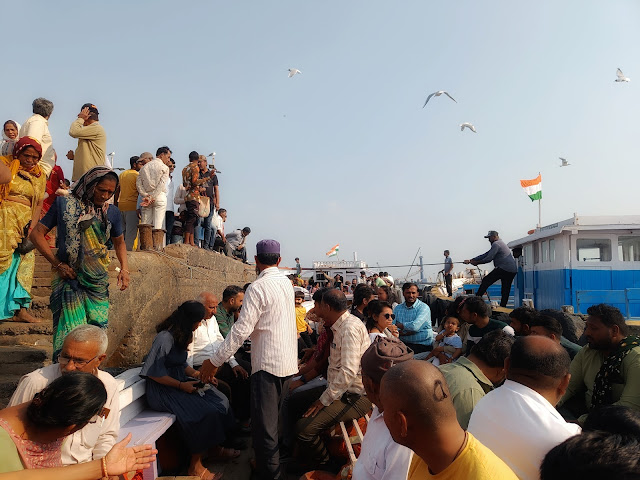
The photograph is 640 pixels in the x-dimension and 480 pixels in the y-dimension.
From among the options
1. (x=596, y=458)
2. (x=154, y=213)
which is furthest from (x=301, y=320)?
(x=596, y=458)

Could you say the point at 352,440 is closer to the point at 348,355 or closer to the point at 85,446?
the point at 348,355

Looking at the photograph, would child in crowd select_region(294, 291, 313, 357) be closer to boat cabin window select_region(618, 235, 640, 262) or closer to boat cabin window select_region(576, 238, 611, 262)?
boat cabin window select_region(576, 238, 611, 262)

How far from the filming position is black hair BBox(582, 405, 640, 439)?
1.57 metres

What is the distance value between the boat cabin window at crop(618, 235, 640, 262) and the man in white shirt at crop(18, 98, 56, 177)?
9819 millimetres

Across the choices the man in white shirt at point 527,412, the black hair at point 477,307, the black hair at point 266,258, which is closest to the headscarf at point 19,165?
the black hair at point 266,258

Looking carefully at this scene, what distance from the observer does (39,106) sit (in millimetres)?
5645

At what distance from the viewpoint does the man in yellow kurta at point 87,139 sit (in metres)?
5.68

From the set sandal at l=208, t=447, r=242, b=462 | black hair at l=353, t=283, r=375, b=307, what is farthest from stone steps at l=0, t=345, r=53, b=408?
black hair at l=353, t=283, r=375, b=307

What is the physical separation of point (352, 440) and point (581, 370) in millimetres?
1872

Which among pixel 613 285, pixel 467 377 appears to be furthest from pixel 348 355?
pixel 613 285

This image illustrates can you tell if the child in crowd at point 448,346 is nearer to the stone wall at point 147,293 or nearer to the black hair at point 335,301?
the black hair at point 335,301

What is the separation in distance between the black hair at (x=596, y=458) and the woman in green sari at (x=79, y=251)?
292 centimetres

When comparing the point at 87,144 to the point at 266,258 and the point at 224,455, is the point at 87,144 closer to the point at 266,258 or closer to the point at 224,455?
the point at 266,258

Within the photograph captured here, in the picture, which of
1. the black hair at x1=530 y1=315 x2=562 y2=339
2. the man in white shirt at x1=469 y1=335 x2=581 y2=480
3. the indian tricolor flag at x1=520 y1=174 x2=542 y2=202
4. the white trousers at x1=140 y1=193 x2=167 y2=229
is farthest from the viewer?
the indian tricolor flag at x1=520 y1=174 x2=542 y2=202
